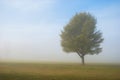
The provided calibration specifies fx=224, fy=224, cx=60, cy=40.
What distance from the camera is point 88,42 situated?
51.1 metres

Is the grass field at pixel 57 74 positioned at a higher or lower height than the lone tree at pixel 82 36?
lower

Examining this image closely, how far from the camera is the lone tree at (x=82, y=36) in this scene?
5119 centimetres

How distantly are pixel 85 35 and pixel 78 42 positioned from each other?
7.44 ft

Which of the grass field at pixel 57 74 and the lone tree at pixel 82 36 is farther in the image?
the lone tree at pixel 82 36

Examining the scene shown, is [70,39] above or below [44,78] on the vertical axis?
above

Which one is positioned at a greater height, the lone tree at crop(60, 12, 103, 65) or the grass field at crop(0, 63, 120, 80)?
the lone tree at crop(60, 12, 103, 65)

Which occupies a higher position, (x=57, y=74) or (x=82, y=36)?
(x=82, y=36)

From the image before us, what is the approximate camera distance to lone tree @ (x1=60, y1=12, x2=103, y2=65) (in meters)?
51.2

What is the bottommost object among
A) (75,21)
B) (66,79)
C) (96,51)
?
(66,79)

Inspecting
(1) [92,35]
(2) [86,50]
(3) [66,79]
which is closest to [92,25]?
(1) [92,35]

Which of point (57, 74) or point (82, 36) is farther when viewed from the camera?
point (82, 36)

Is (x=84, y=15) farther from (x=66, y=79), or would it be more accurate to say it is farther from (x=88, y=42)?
(x=66, y=79)

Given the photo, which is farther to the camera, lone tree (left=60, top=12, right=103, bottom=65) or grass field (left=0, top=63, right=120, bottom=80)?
lone tree (left=60, top=12, right=103, bottom=65)

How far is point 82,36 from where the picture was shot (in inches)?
1992
